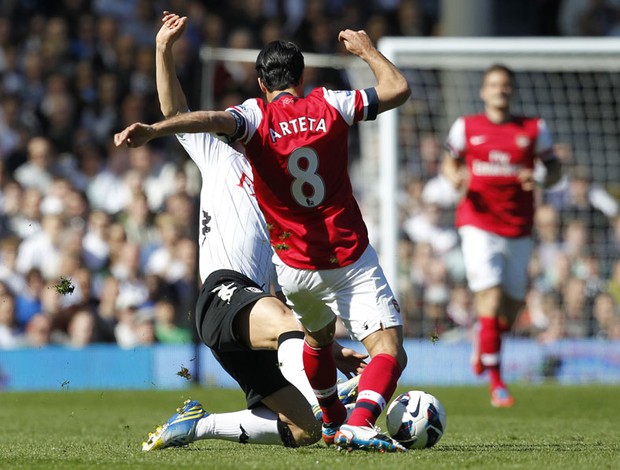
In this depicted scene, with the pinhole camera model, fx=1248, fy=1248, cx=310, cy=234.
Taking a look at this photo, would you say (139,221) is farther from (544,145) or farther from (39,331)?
(544,145)

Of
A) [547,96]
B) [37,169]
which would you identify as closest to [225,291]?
Answer: [37,169]

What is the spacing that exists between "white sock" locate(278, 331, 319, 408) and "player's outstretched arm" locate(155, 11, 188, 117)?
57.3 inches

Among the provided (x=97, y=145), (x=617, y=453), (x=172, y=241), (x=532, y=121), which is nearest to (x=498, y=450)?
(x=617, y=453)

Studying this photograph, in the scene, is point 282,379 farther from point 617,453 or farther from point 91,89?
point 91,89

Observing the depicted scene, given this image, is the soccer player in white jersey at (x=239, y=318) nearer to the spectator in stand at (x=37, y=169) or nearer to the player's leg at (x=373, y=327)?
the player's leg at (x=373, y=327)

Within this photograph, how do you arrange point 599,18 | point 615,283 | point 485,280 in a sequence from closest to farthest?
1. point 485,280
2. point 615,283
3. point 599,18

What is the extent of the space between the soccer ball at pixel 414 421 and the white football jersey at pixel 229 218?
52.1 inches

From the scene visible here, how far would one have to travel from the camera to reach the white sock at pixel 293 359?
664 cm

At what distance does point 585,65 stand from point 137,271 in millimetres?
5713

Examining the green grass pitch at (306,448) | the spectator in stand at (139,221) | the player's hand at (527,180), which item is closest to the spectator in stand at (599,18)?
the spectator in stand at (139,221)

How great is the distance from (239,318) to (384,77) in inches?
59.7

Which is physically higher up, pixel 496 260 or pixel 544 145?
pixel 544 145

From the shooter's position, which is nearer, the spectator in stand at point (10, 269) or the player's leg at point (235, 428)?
the player's leg at point (235, 428)

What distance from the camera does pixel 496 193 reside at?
11305mm
